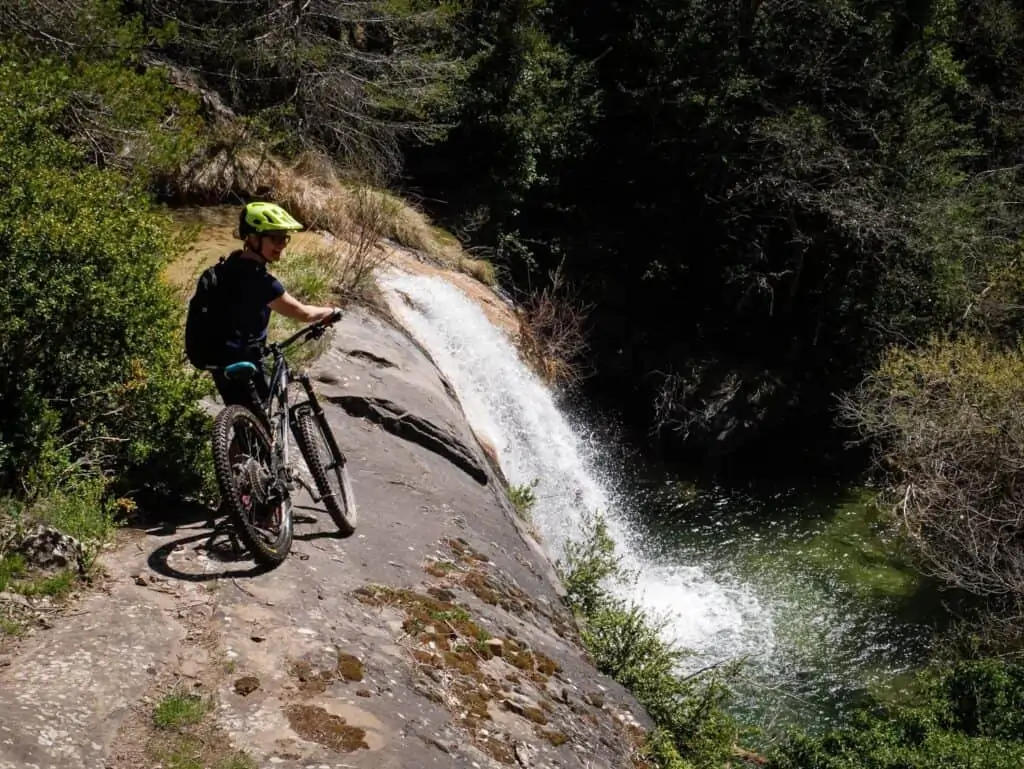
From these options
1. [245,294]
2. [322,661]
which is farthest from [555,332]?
[322,661]

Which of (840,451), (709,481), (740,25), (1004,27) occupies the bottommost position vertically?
(709,481)

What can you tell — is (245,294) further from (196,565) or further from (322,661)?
(322,661)

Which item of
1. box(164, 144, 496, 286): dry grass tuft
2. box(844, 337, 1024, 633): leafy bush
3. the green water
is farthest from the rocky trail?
box(844, 337, 1024, 633): leafy bush

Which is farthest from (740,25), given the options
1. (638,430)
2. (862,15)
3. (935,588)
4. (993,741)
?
(993,741)

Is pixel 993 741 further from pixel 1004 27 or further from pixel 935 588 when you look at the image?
pixel 1004 27

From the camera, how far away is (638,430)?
17391 millimetres

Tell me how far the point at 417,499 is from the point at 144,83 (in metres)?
5.60

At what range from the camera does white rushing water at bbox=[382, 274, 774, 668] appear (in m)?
11.8

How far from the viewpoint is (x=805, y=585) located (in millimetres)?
13258

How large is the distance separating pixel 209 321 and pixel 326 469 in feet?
4.33

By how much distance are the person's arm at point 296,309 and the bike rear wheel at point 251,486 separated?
0.58 m

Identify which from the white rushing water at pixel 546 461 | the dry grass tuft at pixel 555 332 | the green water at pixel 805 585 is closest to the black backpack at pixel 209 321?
the white rushing water at pixel 546 461

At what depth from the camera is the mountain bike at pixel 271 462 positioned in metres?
4.53

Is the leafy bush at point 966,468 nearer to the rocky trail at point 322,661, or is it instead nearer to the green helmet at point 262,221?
the rocky trail at point 322,661
